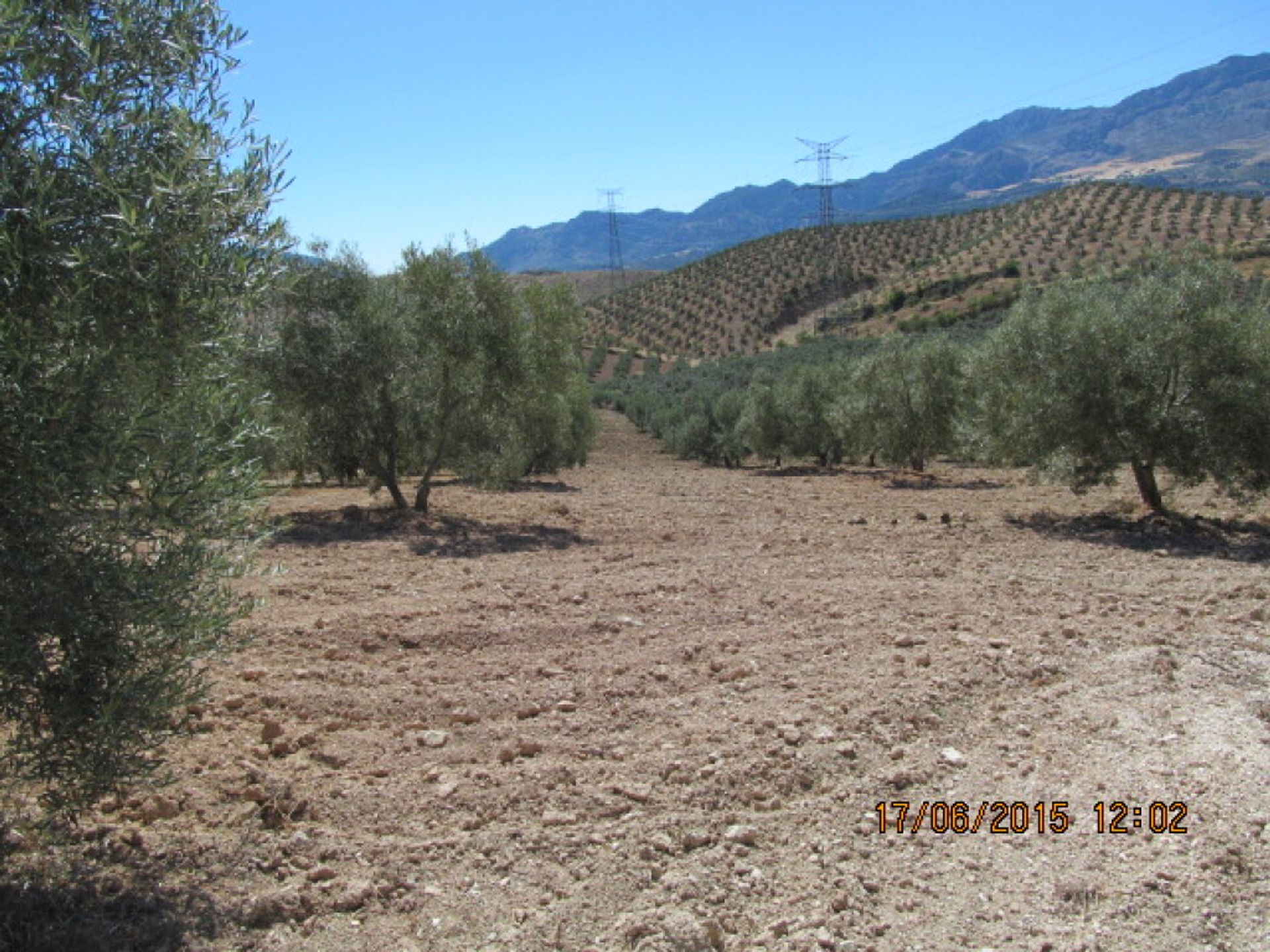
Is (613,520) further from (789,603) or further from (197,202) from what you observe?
(197,202)

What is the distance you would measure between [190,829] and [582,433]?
2835 cm

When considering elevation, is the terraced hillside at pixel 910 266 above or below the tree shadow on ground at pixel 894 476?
above

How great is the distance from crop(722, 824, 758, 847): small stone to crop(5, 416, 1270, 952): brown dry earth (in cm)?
2

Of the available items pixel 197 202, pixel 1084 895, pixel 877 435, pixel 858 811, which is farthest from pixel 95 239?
pixel 877 435

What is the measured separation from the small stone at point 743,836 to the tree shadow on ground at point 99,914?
2.71 meters

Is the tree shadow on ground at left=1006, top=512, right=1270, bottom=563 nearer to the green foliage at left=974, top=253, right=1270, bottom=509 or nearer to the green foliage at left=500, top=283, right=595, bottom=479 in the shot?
the green foliage at left=974, top=253, right=1270, bottom=509

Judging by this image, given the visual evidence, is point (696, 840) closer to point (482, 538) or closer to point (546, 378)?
point (482, 538)

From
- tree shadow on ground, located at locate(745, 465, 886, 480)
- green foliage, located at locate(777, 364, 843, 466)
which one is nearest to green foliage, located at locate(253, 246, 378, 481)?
tree shadow on ground, located at locate(745, 465, 886, 480)

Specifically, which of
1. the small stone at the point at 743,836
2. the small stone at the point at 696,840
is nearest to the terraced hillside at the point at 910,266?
the small stone at the point at 743,836

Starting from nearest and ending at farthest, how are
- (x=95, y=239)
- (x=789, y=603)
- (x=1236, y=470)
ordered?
(x=95, y=239) → (x=789, y=603) → (x=1236, y=470)

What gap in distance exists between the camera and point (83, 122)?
3984 mm

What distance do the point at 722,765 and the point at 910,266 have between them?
3224 inches

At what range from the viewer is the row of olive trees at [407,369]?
14742 mm
